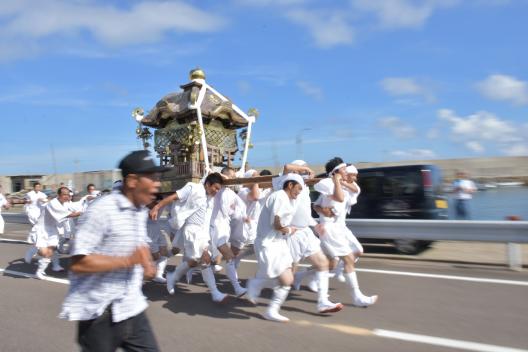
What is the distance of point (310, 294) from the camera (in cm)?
602

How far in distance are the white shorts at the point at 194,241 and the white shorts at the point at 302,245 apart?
1.20 m

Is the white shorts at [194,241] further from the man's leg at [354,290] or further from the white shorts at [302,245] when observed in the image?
the man's leg at [354,290]

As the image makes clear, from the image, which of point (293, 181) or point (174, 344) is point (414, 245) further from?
point (174, 344)

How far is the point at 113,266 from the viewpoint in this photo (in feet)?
7.77

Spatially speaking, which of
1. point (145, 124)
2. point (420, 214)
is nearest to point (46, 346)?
point (420, 214)

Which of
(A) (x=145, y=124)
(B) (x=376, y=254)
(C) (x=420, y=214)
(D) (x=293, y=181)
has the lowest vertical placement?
(B) (x=376, y=254)

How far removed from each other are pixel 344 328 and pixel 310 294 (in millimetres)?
1508

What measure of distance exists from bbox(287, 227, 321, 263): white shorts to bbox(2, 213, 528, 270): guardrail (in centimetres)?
324

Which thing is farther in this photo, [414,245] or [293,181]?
[414,245]

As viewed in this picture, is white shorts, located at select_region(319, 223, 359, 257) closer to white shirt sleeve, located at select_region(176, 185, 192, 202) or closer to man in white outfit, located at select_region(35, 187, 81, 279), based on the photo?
white shirt sleeve, located at select_region(176, 185, 192, 202)

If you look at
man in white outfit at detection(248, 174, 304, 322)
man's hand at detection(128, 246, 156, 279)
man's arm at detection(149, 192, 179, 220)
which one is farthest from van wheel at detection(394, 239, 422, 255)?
man's hand at detection(128, 246, 156, 279)

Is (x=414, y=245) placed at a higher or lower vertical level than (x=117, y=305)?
lower

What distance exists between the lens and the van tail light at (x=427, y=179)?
8789 millimetres

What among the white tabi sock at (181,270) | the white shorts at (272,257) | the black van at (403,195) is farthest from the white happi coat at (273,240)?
the black van at (403,195)
